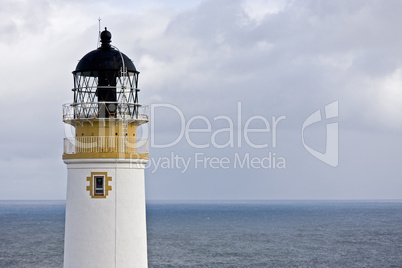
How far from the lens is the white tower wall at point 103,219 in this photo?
17.1 metres

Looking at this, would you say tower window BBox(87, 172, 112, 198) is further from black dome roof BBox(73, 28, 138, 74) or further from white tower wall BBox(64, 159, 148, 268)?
black dome roof BBox(73, 28, 138, 74)

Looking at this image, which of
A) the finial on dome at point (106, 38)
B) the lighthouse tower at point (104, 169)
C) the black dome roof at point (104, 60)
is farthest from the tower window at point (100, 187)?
the finial on dome at point (106, 38)

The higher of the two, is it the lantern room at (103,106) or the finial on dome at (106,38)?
the finial on dome at (106,38)

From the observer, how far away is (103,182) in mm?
17188

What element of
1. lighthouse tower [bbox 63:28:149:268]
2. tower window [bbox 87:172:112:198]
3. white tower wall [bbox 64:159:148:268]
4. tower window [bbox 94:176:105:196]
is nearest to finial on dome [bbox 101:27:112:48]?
lighthouse tower [bbox 63:28:149:268]

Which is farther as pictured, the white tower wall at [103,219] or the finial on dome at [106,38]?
the finial on dome at [106,38]

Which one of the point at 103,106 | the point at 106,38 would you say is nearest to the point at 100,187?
the point at 103,106

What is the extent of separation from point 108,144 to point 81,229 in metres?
2.51

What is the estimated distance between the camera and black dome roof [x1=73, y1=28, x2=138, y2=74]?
17.3 m

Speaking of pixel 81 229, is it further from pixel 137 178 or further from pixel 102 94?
pixel 102 94

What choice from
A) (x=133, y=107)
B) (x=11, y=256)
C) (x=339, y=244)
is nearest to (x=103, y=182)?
(x=133, y=107)

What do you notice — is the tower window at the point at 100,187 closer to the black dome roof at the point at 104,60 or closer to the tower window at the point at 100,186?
the tower window at the point at 100,186

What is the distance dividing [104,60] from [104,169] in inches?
122

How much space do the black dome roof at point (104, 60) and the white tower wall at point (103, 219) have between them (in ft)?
8.61
